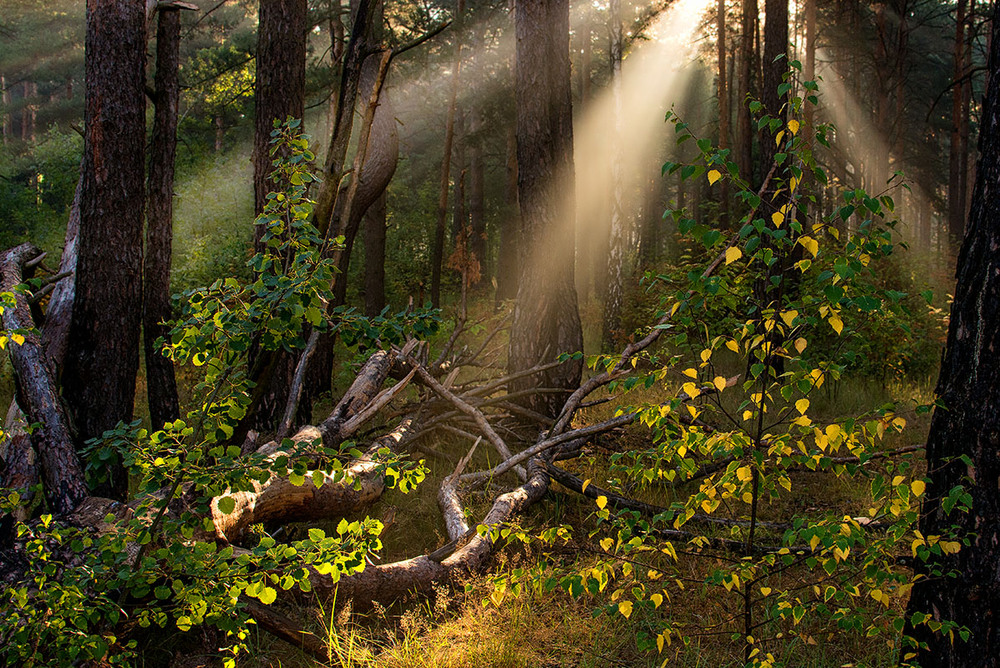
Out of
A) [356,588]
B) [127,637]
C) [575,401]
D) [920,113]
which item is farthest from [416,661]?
[920,113]

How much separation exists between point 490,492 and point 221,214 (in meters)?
20.2

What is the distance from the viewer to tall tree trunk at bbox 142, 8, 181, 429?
267 inches

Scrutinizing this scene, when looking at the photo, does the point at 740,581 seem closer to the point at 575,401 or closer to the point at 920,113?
the point at 575,401

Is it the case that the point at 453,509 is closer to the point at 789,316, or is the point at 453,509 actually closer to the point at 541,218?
the point at 789,316

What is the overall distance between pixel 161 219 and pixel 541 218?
4193 millimetres

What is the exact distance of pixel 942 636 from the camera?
2.72 m

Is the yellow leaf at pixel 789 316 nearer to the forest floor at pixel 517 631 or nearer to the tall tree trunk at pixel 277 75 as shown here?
the forest floor at pixel 517 631

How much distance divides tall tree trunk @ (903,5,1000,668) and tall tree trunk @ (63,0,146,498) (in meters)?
5.29

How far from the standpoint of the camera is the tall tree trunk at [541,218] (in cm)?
730

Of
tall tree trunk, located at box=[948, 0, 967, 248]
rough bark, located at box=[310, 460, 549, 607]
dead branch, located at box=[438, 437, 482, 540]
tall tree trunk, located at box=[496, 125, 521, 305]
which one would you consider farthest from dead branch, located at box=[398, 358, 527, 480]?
tall tree trunk, located at box=[948, 0, 967, 248]

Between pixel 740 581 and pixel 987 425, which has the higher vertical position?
pixel 987 425

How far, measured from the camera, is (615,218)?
556 inches

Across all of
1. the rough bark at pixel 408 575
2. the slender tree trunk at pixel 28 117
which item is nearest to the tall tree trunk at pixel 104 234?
the rough bark at pixel 408 575

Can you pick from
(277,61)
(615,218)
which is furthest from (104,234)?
(615,218)
